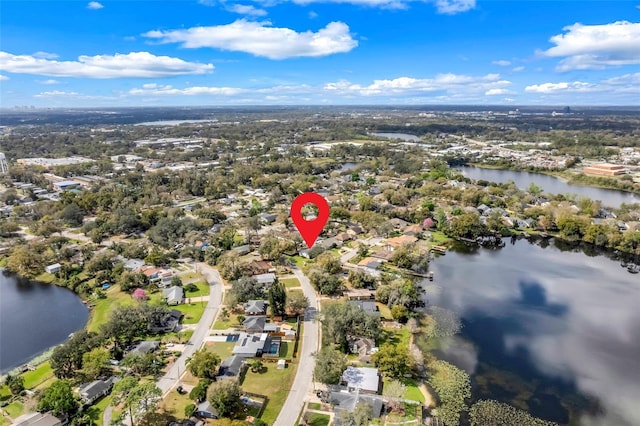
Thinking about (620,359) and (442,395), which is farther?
(620,359)

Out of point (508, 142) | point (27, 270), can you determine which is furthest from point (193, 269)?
point (508, 142)

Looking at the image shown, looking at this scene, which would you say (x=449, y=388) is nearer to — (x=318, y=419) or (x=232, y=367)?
(x=318, y=419)

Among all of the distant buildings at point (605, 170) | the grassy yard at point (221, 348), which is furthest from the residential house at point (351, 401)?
the distant buildings at point (605, 170)

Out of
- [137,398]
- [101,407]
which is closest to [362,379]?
[137,398]

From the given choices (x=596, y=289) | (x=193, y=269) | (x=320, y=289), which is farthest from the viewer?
(x=193, y=269)

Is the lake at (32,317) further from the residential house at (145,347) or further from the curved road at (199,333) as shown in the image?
the curved road at (199,333)

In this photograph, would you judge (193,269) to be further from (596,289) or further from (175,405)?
(596,289)

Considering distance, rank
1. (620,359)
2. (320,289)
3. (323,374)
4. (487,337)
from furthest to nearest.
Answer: (320,289) < (487,337) < (620,359) < (323,374)
